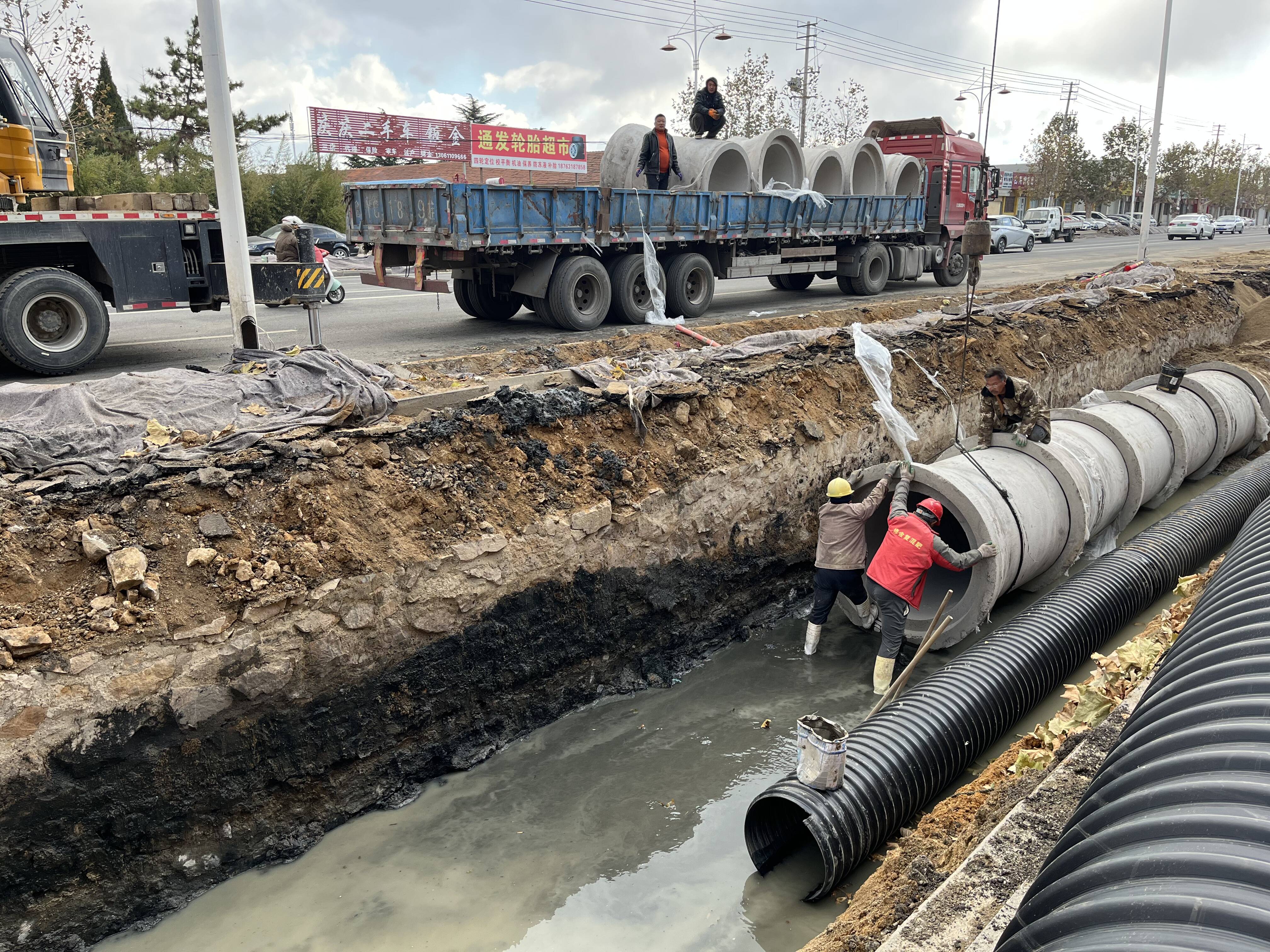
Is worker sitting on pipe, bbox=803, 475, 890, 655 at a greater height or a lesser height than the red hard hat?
lesser

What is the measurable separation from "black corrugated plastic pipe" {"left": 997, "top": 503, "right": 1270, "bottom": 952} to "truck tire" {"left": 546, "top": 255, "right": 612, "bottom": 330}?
29.7 feet

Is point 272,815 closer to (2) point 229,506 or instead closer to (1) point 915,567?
(2) point 229,506

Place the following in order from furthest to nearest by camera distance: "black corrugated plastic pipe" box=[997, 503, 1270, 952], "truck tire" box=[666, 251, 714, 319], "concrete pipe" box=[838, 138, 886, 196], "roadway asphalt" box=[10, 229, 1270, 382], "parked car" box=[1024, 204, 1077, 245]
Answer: "parked car" box=[1024, 204, 1077, 245], "concrete pipe" box=[838, 138, 886, 196], "truck tire" box=[666, 251, 714, 319], "roadway asphalt" box=[10, 229, 1270, 382], "black corrugated plastic pipe" box=[997, 503, 1270, 952]

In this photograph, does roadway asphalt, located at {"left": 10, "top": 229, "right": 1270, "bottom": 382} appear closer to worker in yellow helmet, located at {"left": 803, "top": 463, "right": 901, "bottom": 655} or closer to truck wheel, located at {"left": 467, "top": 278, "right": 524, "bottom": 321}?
truck wheel, located at {"left": 467, "top": 278, "right": 524, "bottom": 321}

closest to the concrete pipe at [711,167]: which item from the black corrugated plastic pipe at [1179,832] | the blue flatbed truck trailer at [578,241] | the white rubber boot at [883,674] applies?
the blue flatbed truck trailer at [578,241]

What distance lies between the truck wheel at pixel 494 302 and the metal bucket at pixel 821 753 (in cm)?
870

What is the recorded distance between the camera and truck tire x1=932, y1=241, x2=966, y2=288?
60.2ft

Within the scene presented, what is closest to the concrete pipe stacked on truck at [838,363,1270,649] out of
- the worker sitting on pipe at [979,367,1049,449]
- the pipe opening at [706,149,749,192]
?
the worker sitting on pipe at [979,367,1049,449]

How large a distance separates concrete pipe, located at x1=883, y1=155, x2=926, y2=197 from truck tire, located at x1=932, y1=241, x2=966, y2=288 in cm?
156

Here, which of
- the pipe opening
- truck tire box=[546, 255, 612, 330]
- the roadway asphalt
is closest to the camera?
the roadway asphalt

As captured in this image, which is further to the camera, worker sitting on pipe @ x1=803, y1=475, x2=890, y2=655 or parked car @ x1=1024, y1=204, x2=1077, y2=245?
parked car @ x1=1024, y1=204, x2=1077, y2=245

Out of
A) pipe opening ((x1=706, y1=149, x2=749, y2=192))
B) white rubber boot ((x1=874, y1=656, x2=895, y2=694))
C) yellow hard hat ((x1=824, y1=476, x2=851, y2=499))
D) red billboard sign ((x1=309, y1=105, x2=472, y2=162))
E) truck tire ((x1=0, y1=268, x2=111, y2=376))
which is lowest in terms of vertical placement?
white rubber boot ((x1=874, y1=656, x2=895, y2=694))

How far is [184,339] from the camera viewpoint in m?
11.0

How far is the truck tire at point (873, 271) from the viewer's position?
52.5 feet
